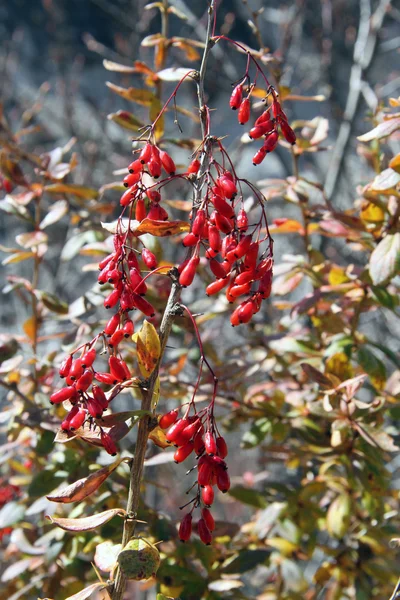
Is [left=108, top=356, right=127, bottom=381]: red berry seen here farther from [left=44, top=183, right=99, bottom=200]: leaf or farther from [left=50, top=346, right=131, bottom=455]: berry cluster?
[left=44, top=183, right=99, bottom=200]: leaf

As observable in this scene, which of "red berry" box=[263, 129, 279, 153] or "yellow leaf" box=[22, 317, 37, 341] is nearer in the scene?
"red berry" box=[263, 129, 279, 153]

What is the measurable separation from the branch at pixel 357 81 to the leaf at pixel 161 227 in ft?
6.08

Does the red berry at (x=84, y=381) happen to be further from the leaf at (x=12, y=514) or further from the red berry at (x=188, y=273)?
the leaf at (x=12, y=514)

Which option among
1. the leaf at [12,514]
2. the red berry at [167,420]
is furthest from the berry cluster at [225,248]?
the leaf at [12,514]

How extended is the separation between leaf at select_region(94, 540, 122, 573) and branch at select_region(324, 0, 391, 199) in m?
2.08

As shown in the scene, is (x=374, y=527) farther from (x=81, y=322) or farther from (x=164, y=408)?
(x=164, y=408)

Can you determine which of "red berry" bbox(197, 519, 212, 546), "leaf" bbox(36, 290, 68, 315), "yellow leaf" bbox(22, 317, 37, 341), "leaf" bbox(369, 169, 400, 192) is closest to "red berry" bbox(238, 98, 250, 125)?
"leaf" bbox(369, 169, 400, 192)

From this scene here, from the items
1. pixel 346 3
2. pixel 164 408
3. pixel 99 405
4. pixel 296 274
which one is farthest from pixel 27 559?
pixel 346 3

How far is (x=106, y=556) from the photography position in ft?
3.66

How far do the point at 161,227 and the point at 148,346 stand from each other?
0.21 m

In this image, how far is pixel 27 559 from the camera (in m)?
1.81

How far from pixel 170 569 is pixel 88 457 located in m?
0.35

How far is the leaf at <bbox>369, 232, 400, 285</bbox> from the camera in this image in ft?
4.97

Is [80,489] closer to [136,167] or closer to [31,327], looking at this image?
[136,167]
